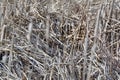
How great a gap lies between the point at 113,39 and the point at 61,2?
1.39ft

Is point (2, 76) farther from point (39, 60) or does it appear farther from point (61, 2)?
point (61, 2)

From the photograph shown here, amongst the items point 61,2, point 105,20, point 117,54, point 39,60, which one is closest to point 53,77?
point 39,60

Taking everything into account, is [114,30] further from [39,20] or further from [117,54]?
[39,20]

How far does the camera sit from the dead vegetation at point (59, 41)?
136 centimetres

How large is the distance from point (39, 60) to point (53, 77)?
16 cm

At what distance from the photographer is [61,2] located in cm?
188

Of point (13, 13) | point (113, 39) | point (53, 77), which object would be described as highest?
point (13, 13)

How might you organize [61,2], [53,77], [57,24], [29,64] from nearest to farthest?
[53,77]
[29,64]
[57,24]
[61,2]

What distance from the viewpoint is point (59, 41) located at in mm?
1603

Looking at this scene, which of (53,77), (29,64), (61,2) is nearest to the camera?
(53,77)

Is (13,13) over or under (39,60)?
over

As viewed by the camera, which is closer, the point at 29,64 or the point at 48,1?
the point at 29,64

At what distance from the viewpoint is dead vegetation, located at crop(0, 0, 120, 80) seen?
1.36 meters

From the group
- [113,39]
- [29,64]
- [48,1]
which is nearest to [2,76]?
[29,64]
